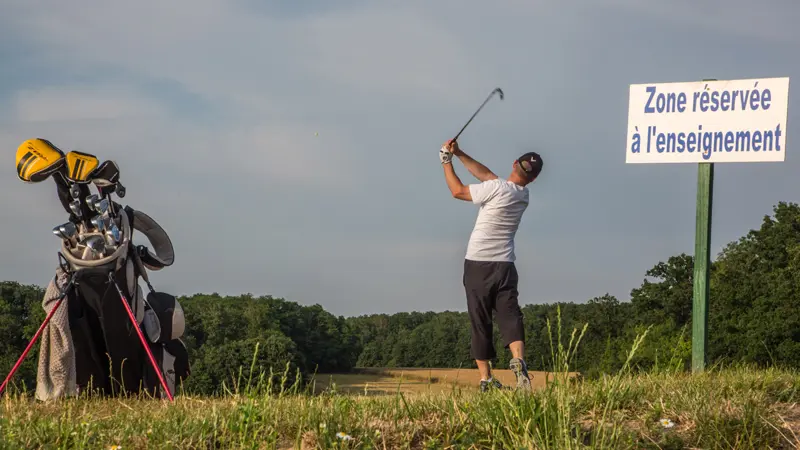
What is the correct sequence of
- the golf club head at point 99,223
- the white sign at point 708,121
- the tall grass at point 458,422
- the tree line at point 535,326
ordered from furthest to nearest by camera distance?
the tree line at point 535,326 → the white sign at point 708,121 → the golf club head at point 99,223 → the tall grass at point 458,422

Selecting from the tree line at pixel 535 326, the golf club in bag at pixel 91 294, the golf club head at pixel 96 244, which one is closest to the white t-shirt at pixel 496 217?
the golf club in bag at pixel 91 294

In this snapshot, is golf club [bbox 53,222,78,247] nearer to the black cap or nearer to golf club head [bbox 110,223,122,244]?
golf club head [bbox 110,223,122,244]

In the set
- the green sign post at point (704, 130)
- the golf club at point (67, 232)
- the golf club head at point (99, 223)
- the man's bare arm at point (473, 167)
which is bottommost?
the golf club at point (67, 232)

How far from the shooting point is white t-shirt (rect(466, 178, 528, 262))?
340 inches

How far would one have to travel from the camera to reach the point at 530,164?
8797mm

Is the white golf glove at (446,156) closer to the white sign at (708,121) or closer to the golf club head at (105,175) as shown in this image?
the golf club head at (105,175)

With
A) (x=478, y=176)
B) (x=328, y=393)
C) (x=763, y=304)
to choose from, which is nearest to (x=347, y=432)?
(x=328, y=393)

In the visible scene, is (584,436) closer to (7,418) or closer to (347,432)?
(347,432)

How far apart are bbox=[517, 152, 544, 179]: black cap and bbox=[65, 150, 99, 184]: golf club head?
3.79 metres

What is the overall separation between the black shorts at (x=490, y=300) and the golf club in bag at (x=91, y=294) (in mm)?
2756

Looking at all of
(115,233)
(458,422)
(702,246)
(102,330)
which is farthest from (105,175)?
(702,246)

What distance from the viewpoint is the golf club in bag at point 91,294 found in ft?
28.8

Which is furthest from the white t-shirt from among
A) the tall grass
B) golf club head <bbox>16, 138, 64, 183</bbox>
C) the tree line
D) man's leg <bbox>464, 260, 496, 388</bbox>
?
the tree line

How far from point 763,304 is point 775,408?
139 feet
